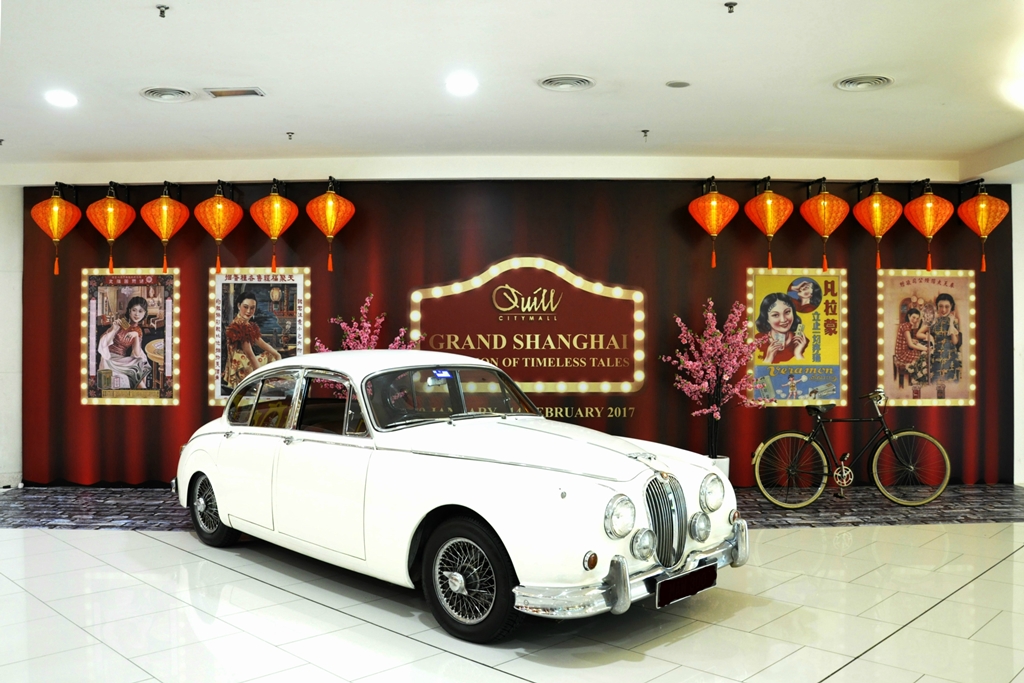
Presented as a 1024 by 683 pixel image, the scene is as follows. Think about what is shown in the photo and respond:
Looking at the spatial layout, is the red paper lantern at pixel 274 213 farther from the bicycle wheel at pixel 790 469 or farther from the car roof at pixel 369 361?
the bicycle wheel at pixel 790 469

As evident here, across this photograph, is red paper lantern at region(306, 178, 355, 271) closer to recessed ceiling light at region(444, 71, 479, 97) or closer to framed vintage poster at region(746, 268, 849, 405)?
recessed ceiling light at region(444, 71, 479, 97)

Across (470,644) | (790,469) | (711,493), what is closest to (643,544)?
(711,493)

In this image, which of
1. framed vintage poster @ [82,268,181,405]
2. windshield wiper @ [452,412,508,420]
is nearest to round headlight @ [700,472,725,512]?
windshield wiper @ [452,412,508,420]

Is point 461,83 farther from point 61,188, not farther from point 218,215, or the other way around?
point 61,188

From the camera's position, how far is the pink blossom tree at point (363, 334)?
24.7 ft

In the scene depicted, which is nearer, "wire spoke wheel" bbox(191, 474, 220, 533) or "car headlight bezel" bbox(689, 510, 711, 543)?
"car headlight bezel" bbox(689, 510, 711, 543)

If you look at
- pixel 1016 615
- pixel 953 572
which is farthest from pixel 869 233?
pixel 1016 615

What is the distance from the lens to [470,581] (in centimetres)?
378

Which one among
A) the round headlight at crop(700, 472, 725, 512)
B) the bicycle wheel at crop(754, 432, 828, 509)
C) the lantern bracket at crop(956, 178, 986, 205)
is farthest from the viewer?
the lantern bracket at crop(956, 178, 986, 205)

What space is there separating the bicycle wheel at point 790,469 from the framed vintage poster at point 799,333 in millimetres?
655

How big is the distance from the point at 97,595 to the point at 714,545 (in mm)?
3350

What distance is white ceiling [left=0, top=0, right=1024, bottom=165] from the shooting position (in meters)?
4.38

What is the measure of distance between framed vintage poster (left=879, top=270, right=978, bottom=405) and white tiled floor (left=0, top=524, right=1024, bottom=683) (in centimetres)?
263

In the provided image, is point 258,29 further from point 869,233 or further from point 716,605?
point 869,233
